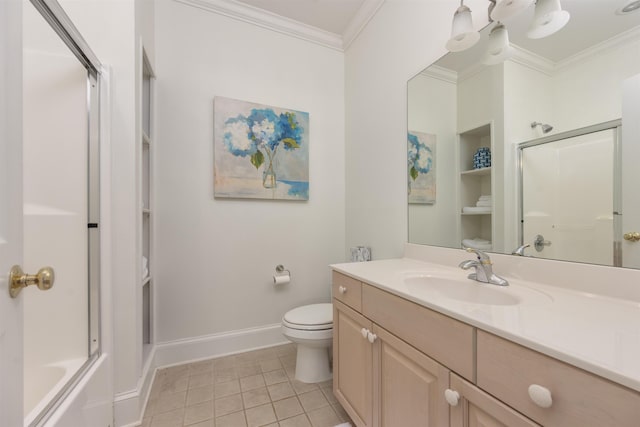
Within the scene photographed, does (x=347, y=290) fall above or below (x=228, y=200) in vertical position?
below

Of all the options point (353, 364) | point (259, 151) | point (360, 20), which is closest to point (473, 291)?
point (353, 364)

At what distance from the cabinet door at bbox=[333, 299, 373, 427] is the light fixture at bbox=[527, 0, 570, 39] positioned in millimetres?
1334

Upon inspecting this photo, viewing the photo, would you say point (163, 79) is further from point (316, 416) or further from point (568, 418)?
point (568, 418)

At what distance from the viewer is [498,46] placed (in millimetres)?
1137

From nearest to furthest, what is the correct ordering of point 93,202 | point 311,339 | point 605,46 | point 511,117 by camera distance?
point 605,46, point 511,117, point 93,202, point 311,339

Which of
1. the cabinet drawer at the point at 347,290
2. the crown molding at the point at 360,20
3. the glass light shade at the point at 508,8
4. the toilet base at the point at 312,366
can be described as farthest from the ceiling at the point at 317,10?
the toilet base at the point at 312,366

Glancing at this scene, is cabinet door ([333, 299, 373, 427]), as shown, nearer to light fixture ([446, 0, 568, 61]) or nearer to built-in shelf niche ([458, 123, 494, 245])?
built-in shelf niche ([458, 123, 494, 245])

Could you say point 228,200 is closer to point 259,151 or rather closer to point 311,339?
point 259,151

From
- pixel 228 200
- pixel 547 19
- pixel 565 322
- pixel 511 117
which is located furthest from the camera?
pixel 228 200

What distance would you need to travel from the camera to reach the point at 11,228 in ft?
1.81

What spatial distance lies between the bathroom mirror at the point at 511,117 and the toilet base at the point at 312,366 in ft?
3.13

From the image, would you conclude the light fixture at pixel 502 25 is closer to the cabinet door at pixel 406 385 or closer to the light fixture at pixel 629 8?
the light fixture at pixel 629 8

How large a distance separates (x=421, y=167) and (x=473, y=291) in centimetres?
79

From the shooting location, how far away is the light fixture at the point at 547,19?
945mm
